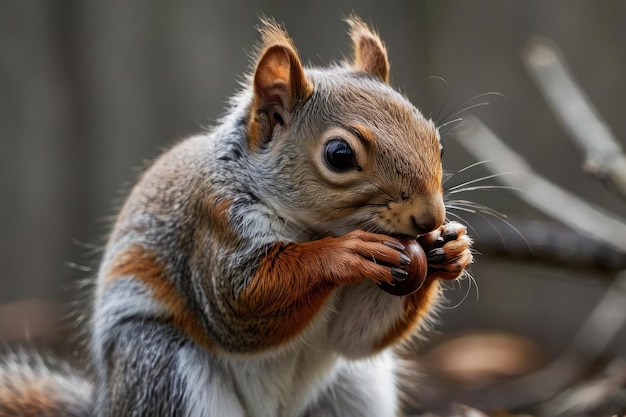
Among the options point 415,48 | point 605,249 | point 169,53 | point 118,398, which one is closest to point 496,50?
point 415,48

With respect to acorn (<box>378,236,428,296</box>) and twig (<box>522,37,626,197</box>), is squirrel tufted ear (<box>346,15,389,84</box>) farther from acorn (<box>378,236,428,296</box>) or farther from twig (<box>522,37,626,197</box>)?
twig (<box>522,37,626,197</box>)

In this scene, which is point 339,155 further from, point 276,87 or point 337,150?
point 276,87

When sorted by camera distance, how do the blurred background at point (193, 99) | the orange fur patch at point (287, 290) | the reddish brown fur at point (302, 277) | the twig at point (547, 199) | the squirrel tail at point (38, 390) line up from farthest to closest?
the blurred background at point (193, 99) → the twig at point (547, 199) → the squirrel tail at point (38, 390) → the orange fur patch at point (287, 290) → the reddish brown fur at point (302, 277)

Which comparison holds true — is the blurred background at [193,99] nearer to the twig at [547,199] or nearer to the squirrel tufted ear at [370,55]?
the twig at [547,199]

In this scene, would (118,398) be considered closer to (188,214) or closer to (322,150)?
(188,214)

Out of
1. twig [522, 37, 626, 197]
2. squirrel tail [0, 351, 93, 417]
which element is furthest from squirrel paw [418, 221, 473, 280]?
squirrel tail [0, 351, 93, 417]

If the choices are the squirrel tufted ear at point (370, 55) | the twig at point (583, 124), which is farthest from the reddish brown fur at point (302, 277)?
the twig at point (583, 124)

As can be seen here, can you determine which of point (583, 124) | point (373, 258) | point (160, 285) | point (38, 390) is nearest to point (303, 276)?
point (373, 258)
